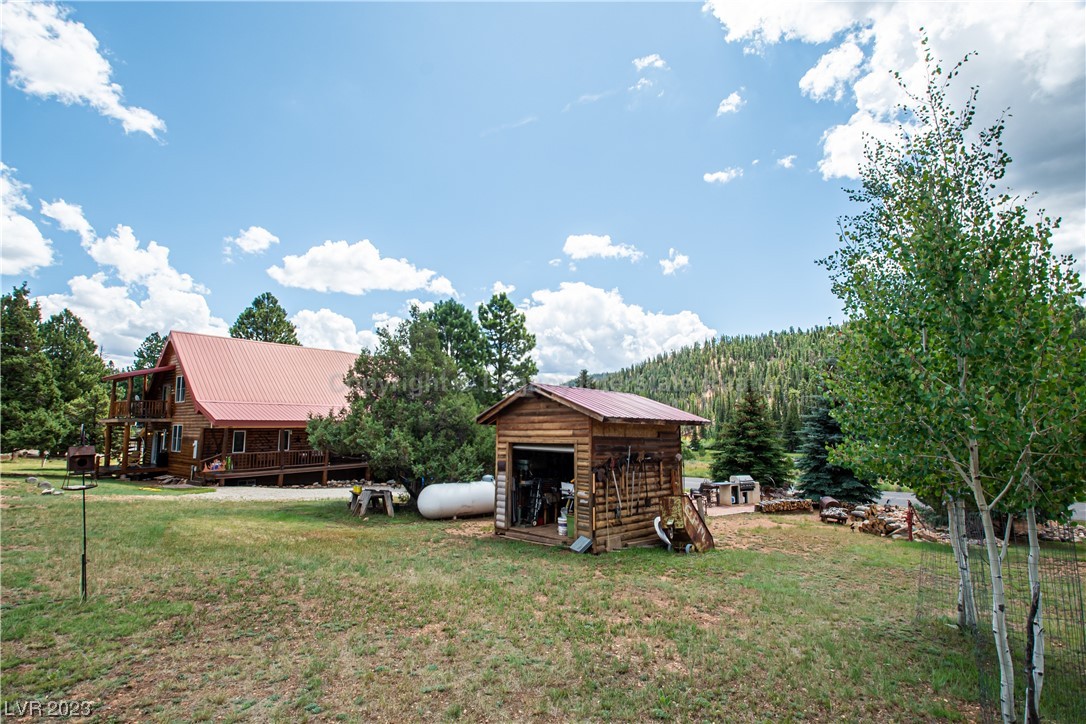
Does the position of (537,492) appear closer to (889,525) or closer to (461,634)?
(461,634)

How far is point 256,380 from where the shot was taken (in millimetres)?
25359

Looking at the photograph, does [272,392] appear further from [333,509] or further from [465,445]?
[465,445]

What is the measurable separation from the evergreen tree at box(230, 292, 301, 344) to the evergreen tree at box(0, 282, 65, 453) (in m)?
18.3

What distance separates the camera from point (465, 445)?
16.7 metres

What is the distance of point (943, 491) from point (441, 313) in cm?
2616

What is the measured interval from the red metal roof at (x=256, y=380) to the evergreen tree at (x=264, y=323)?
59.3ft

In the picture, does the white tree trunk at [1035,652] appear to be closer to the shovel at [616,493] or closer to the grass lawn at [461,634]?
the grass lawn at [461,634]

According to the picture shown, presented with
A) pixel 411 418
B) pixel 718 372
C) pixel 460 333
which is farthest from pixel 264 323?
pixel 718 372

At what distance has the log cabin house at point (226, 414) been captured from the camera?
74.0 ft

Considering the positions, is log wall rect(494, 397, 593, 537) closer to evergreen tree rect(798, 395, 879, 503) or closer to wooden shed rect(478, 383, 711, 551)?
wooden shed rect(478, 383, 711, 551)

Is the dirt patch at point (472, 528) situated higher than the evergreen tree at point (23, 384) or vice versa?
the evergreen tree at point (23, 384)

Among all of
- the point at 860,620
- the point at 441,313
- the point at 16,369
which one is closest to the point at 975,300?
the point at 860,620

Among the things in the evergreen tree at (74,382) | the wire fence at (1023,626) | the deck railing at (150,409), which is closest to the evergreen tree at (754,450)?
the wire fence at (1023,626)

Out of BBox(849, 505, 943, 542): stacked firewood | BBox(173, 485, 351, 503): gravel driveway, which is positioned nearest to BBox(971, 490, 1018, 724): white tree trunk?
BBox(849, 505, 943, 542): stacked firewood
